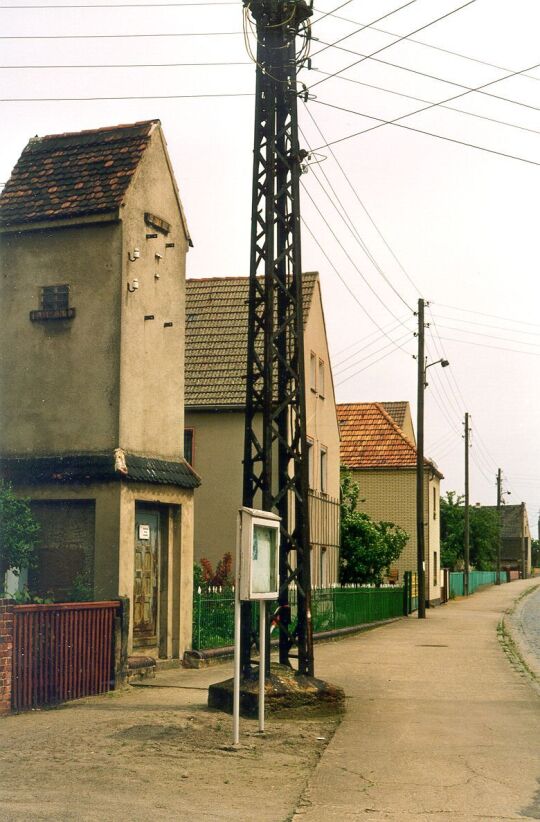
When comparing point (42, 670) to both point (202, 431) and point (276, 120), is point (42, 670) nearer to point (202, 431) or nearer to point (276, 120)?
point (276, 120)

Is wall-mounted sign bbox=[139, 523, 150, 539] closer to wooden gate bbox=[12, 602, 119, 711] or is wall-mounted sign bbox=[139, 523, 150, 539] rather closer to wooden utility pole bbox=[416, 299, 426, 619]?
wooden gate bbox=[12, 602, 119, 711]

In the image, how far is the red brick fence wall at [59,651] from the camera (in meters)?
12.7

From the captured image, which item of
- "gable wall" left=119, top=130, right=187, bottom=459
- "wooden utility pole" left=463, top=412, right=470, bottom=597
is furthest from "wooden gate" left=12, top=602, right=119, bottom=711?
"wooden utility pole" left=463, top=412, right=470, bottom=597

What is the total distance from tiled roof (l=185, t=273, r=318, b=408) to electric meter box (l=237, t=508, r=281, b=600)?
17.6m

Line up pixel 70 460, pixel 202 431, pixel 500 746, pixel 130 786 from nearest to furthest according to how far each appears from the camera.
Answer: pixel 130 786 → pixel 500 746 → pixel 70 460 → pixel 202 431

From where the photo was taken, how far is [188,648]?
18703 mm

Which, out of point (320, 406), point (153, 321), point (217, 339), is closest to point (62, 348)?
point (153, 321)

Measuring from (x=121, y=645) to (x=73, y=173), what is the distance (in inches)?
311

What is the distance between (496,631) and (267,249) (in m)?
20.4

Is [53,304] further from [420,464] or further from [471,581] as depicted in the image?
[471,581]

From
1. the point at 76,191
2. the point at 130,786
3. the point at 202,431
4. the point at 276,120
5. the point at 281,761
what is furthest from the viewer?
the point at 202,431

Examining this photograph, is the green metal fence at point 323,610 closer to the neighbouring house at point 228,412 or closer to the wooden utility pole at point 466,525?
the neighbouring house at point 228,412

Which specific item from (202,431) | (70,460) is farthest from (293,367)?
(202,431)

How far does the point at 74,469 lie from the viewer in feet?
55.3
